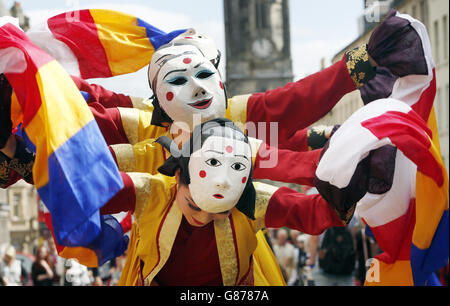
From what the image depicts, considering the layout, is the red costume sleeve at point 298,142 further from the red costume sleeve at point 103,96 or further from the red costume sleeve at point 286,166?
the red costume sleeve at point 103,96

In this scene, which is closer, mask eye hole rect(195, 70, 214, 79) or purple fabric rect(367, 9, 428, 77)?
purple fabric rect(367, 9, 428, 77)

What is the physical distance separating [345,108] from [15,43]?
2041mm

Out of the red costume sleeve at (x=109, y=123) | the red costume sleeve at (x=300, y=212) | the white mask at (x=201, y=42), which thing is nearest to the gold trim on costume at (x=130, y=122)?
the red costume sleeve at (x=109, y=123)

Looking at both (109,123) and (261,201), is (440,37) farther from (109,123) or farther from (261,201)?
(261,201)

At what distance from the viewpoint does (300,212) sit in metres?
3.73

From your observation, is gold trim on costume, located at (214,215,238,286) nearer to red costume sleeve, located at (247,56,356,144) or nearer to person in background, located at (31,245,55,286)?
red costume sleeve, located at (247,56,356,144)

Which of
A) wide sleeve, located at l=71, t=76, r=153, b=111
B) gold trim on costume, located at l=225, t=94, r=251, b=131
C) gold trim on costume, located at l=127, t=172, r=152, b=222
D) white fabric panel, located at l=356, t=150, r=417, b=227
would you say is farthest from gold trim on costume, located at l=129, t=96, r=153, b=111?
white fabric panel, located at l=356, t=150, r=417, b=227

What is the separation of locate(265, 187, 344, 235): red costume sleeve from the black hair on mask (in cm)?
14

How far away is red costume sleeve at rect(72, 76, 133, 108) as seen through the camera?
4.30m

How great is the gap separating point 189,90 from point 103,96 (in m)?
0.86

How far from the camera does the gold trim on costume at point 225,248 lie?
373 centimetres

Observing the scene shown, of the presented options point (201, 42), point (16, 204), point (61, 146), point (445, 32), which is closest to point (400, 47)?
point (201, 42)

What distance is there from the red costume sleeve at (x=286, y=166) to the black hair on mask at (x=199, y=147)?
151mm
